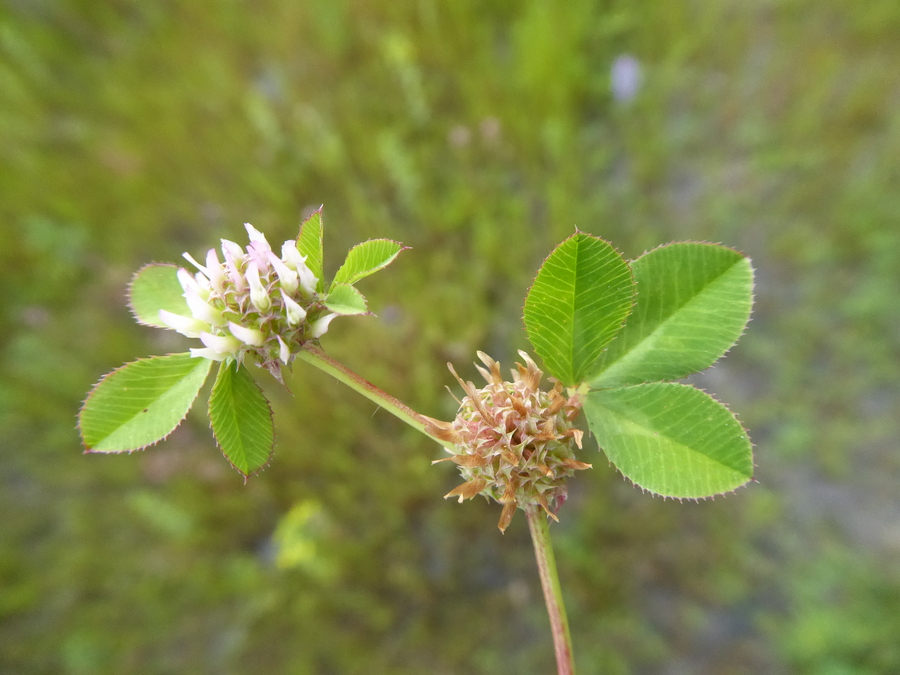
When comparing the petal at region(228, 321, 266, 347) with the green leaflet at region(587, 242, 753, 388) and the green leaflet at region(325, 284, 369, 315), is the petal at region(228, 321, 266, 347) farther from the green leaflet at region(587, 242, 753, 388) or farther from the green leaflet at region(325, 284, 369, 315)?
the green leaflet at region(587, 242, 753, 388)

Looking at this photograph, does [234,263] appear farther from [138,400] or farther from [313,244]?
[138,400]

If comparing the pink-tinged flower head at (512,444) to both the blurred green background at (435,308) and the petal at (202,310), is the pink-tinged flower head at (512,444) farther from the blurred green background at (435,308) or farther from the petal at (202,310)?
the blurred green background at (435,308)

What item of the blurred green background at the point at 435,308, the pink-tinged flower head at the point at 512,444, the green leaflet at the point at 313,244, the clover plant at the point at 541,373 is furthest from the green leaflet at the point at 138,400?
the blurred green background at the point at 435,308

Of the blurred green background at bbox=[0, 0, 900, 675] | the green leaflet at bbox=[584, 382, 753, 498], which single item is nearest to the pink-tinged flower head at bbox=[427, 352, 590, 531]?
the green leaflet at bbox=[584, 382, 753, 498]

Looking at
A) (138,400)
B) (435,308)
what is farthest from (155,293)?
(435,308)

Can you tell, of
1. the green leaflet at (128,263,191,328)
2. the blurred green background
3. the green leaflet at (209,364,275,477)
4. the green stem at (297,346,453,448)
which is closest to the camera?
the green stem at (297,346,453,448)

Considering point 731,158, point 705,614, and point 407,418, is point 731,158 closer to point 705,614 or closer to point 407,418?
point 705,614

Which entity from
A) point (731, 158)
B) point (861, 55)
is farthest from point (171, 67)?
point (861, 55)
